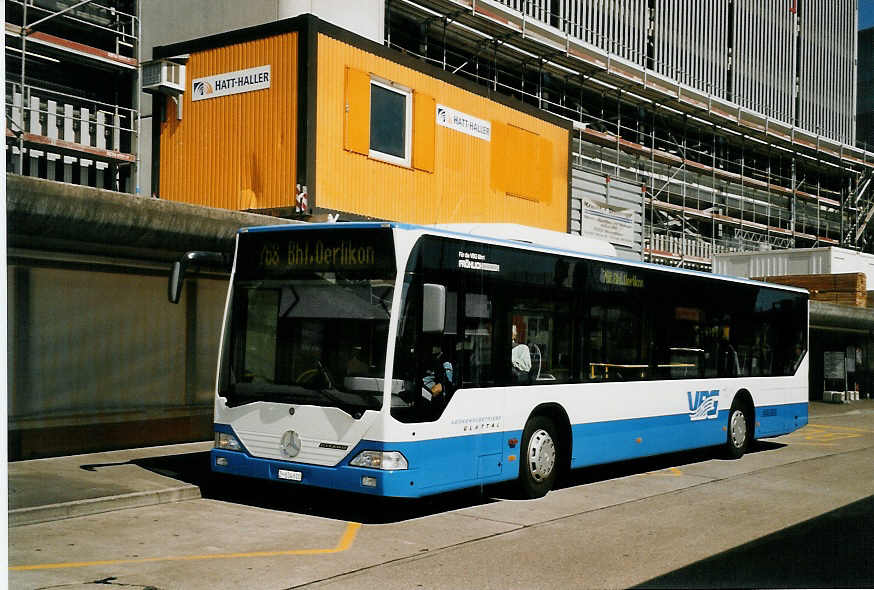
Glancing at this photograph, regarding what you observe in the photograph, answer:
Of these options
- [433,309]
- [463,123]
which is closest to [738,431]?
[433,309]

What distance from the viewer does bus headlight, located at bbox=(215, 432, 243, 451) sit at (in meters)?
9.69

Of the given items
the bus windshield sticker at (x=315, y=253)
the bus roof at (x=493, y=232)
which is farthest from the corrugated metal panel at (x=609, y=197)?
the bus windshield sticker at (x=315, y=253)

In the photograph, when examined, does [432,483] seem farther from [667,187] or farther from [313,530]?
[667,187]

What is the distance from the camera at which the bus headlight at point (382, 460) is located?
28.9ft

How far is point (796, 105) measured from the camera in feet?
215

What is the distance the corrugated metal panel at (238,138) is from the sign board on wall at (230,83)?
96 millimetres

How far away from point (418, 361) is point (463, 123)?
12.0m

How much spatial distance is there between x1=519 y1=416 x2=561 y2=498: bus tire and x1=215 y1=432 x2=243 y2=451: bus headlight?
304 centimetres

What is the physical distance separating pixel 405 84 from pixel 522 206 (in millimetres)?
4444

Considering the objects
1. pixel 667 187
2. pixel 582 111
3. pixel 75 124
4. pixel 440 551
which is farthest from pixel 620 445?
pixel 667 187

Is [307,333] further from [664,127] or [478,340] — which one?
[664,127]

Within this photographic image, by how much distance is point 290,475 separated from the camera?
30.5 feet

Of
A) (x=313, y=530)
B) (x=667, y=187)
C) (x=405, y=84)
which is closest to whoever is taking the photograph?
(x=313, y=530)

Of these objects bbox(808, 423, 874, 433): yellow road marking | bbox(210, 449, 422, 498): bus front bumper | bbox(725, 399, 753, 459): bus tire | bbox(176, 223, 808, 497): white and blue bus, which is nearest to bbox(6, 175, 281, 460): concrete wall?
bbox(176, 223, 808, 497): white and blue bus
